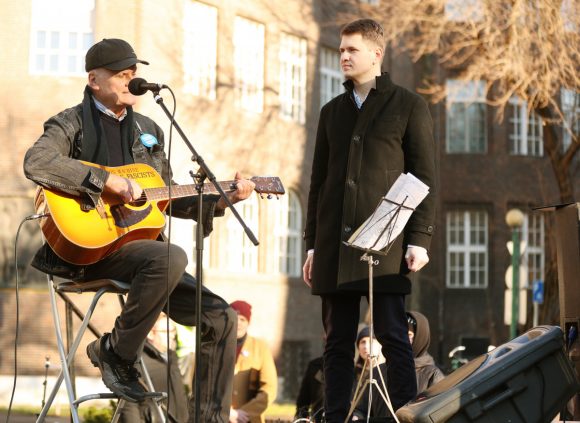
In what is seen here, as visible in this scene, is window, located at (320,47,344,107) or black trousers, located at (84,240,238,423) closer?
black trousers, located at (84,240,238,423)

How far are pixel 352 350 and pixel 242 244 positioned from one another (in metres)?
23.4

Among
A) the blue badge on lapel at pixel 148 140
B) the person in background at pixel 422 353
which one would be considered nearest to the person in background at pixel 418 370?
the person in background at pixel 422 353

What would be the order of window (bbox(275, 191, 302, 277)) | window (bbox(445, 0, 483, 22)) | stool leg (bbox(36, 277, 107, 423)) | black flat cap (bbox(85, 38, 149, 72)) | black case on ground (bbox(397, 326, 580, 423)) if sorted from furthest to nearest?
1. window (bbox(275, 191, 302, 277))
2. window (bbox(445, 0, 483, 22))
3. black flat cap (bbox(85, 38, 149, 72))
4. stool leg (bbox(36, 277, 107, 423))
5. black case on ground (bbox(397, 326, 580, 423))

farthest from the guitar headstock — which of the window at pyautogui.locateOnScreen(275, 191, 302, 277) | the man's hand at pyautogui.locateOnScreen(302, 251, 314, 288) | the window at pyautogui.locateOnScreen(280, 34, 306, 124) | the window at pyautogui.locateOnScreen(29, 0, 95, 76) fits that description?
the window at pyautogui.locateOnScreen(275, 191, 302, 277)

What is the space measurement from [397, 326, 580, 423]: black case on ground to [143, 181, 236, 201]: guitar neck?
1.90 meters

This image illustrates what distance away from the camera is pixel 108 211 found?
6.76 meters

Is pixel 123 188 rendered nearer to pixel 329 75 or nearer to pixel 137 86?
pixel 137 86

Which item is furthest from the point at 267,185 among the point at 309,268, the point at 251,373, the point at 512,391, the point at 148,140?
the point at 251,373

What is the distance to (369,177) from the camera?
270 inches

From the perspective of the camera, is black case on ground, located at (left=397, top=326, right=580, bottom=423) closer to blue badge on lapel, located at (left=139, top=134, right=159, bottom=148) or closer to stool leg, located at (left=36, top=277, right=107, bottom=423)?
stool leg, located at (left=36, top=277, right=107, bottom=423)

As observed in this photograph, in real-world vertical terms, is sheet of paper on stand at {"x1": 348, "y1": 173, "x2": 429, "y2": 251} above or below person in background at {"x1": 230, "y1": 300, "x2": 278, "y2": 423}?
above

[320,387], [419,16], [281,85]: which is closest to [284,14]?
[281,85]

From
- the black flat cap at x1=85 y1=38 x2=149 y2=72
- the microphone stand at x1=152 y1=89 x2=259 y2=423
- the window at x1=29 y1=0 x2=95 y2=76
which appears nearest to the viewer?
the microphone stand at x1=152 y1=89 x2=259 y2=423

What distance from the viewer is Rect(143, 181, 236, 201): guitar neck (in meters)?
6.88
